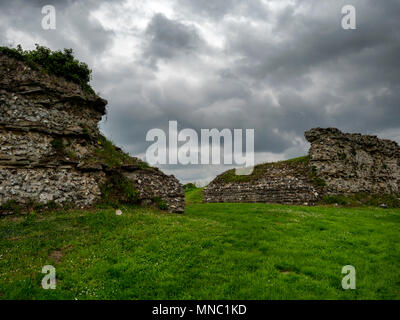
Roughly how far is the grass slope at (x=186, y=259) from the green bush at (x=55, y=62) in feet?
40.3

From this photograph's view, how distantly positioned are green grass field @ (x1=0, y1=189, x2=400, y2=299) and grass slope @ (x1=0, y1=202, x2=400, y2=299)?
0.11 ft

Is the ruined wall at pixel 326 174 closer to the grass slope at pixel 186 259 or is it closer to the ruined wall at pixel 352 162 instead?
the ruined wall at pixel 352 162

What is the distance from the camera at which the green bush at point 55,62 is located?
1886 centimetres

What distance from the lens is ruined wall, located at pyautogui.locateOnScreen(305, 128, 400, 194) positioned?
32.5m

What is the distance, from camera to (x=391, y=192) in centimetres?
3516

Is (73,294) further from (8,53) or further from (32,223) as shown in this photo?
(8,53)

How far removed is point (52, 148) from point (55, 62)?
25.4ft

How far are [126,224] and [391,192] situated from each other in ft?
127

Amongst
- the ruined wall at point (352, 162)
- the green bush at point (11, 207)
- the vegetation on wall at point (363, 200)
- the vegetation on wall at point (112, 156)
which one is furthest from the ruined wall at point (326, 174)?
the green bush at point (11, 207)

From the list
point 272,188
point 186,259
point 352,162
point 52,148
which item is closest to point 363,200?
point 352,162

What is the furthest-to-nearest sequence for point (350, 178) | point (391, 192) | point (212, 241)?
point (391, 192)
point (350, 178)
point (212, 241)

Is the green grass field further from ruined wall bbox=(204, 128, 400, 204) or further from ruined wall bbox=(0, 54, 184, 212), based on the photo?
ruined wall bbox=(204, 128, 400, 204)
